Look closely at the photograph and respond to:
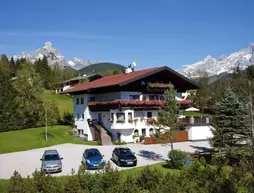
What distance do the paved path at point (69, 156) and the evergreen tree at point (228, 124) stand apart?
6.02 meters

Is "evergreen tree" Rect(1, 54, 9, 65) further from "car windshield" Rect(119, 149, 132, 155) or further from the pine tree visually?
the pine tree

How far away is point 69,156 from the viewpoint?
30438 mm

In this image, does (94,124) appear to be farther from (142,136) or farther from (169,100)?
(169,100)

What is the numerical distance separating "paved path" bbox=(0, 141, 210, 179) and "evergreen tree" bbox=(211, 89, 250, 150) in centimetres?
602

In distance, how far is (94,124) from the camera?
41.7 metres

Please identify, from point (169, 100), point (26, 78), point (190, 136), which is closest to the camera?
point (169, 100)

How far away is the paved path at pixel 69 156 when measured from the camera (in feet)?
82.3

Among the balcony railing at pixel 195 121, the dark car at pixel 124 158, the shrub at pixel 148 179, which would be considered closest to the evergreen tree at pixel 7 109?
the balcony railing at pixel 195 121

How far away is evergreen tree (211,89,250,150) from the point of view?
24.9 metres

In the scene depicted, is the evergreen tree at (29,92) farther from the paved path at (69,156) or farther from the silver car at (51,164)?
the silver car at (51,164)

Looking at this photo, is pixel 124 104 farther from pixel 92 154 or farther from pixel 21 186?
pixel 21 186

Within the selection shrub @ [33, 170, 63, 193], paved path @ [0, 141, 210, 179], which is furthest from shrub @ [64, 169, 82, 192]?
paved path @ [0, 141, 210, 179]

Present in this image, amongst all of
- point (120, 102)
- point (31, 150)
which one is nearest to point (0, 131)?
point (31, 150)

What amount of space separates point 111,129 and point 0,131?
2233 centimetres
